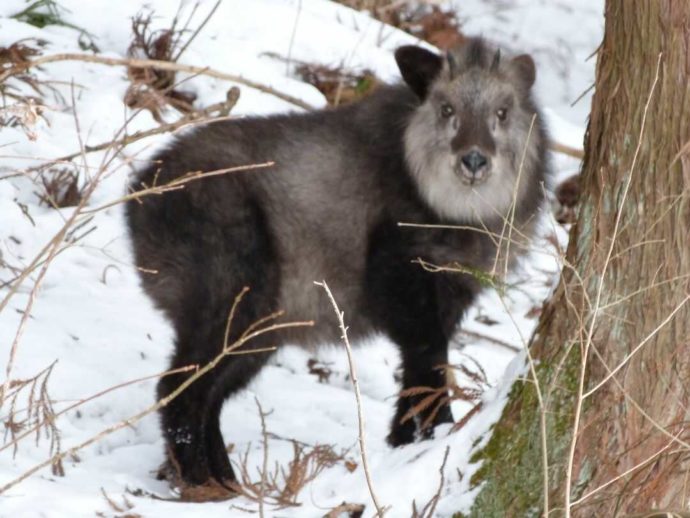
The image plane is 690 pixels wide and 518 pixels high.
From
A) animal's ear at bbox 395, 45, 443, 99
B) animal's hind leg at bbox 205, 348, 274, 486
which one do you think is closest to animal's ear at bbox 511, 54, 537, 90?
animal's ear at bbox 395, 45, 443, 99

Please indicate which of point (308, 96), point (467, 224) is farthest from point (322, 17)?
point (467, 224)

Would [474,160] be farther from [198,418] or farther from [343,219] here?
[198,418]

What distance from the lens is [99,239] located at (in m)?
7.54

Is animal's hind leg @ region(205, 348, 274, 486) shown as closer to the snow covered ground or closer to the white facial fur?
the snow covered ground

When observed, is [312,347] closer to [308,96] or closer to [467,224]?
[467,224]

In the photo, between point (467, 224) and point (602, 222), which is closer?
point (602, 222)

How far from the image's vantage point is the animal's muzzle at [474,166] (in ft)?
20.2

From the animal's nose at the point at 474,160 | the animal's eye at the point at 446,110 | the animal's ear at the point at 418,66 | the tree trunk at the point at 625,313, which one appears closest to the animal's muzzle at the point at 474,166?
the animal's nose at the point at 474,160

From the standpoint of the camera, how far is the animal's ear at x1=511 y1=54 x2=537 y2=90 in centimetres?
656

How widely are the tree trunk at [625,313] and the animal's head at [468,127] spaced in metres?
2.40

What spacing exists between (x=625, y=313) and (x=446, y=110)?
2789 mm

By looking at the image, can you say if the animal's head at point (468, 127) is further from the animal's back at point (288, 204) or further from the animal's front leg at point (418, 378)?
the animal's front leg at point (418, 378)

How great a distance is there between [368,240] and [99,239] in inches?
75.1

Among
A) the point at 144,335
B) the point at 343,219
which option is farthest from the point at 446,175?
the point at 144,335
